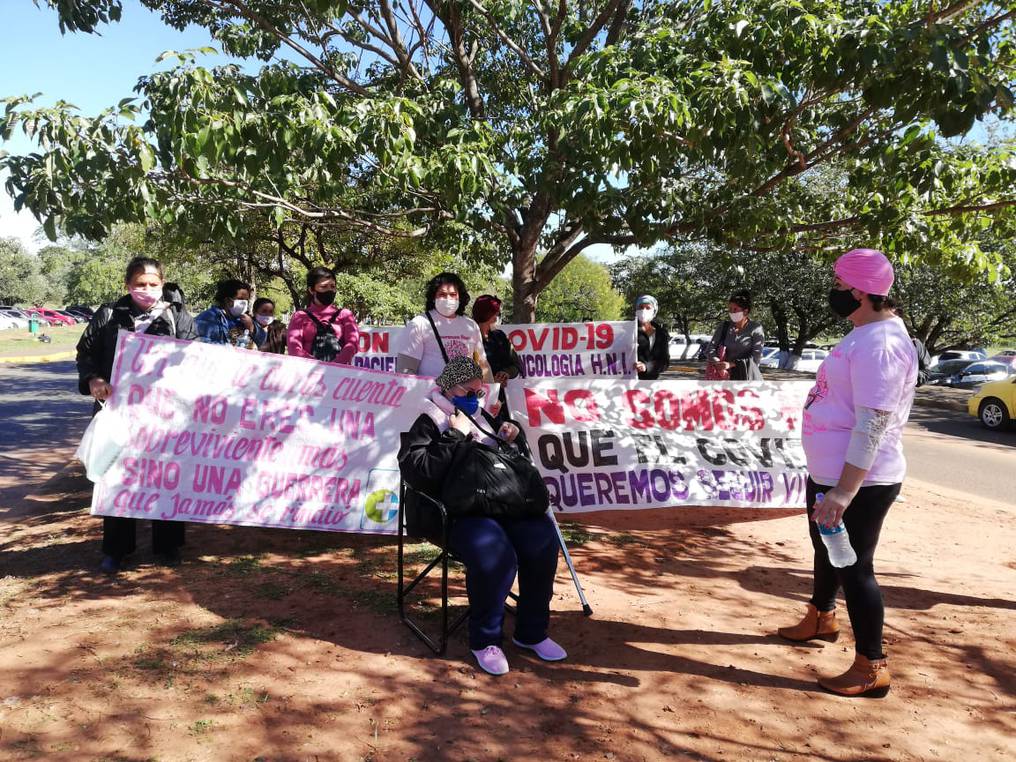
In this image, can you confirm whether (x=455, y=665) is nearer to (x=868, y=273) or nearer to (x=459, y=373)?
(x=459, y=373)

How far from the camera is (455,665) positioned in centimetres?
346

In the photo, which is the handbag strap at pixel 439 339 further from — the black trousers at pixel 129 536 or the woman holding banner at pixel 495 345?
the black trousers at pixel 129 536

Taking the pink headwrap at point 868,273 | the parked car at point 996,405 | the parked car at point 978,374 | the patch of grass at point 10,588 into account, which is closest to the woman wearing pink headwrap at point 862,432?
the pink headwrap at point 868,273

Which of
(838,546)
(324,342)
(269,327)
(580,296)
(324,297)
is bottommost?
(838,546)

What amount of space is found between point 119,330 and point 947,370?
29318mm

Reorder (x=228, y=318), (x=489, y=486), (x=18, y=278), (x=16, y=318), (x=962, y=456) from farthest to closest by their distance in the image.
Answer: (x=18, y=278) < (x=16, y=318) < (x=962, y=456) < (x=228, y=318) < (x=489, y=486)

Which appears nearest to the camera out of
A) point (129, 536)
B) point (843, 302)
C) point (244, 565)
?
point (843, 302)

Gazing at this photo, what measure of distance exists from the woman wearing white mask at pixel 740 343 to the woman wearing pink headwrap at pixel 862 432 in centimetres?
398


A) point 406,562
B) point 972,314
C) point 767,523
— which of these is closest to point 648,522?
point 767,523

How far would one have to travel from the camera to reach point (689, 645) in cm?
374

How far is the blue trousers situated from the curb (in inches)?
1003

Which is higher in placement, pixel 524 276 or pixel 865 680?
pixel 524 276

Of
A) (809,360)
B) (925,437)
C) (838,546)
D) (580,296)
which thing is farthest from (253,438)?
(580,296)

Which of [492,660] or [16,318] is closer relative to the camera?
[492,660]
